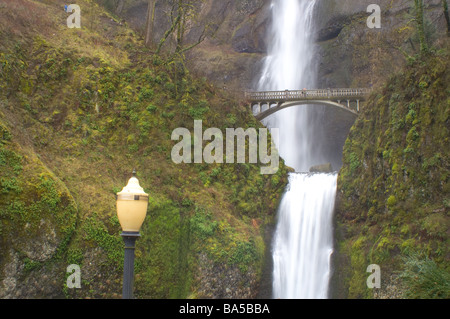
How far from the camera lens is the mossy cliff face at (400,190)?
711 inches

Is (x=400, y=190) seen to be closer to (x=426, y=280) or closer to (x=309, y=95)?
(x=426, y=280)

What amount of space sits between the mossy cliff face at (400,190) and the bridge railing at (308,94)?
27.9 ft

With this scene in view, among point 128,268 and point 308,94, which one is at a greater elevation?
point 308,94

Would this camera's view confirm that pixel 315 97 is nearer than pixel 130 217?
No

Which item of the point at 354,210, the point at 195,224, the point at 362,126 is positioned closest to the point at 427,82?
the point at 362,126

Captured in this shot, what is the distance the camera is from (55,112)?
22.8m

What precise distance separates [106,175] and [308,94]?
18.1 m

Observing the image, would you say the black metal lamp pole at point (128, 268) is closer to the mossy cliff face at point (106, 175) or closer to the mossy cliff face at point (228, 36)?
the mossy cliff face at point (106, 175)

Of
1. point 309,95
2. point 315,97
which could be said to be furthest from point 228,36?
point 315,97

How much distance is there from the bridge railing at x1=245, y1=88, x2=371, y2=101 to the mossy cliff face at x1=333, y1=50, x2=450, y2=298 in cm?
852

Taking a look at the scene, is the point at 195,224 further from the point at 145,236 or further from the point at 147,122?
the point at 147,122

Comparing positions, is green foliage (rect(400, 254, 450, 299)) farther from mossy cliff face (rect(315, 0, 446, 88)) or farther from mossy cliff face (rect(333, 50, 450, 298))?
mossy cliff face (rect(315, 0, 446, 88))

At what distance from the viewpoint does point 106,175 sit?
843 inches

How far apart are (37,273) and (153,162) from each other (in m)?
8.34
